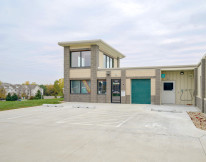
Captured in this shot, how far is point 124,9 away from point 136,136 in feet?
35.7

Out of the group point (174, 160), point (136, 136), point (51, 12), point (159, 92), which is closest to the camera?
point (174, 160)

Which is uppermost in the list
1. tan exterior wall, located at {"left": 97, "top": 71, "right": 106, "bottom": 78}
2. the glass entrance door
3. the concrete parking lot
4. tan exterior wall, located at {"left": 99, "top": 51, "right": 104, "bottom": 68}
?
tan exterior wall, located at {"left": 99, "top": 51, "right": 104, "bottom": 68}

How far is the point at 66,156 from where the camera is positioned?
429cm

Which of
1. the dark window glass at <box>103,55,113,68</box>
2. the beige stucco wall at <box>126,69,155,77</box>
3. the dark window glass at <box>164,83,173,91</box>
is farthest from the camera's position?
the dark window glass at <box>103,55,113,68</box>

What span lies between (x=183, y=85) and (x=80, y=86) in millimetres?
10495

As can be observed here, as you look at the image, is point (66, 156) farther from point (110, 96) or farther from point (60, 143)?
point (110, 96)

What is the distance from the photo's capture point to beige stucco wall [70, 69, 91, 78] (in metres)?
19.9

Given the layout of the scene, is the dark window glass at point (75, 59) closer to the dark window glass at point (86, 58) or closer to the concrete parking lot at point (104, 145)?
the dark window glass at point (86, 58)

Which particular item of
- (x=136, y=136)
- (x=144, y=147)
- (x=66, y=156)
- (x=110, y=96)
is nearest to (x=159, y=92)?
(x=110, y=96)

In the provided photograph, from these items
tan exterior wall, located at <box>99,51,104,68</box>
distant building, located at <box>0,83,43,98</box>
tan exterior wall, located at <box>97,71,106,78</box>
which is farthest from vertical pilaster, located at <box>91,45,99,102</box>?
distant building, located at <box>0,83,43,98</box>

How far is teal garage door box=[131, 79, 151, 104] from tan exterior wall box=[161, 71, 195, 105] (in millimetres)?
2081

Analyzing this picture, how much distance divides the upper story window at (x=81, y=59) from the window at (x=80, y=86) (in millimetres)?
1874

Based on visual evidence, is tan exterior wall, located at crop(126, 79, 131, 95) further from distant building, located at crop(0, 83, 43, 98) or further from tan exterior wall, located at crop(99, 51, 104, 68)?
distant building, located at crop(0, 83, 43, 98)

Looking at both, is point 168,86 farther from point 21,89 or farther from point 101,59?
point 21,89
